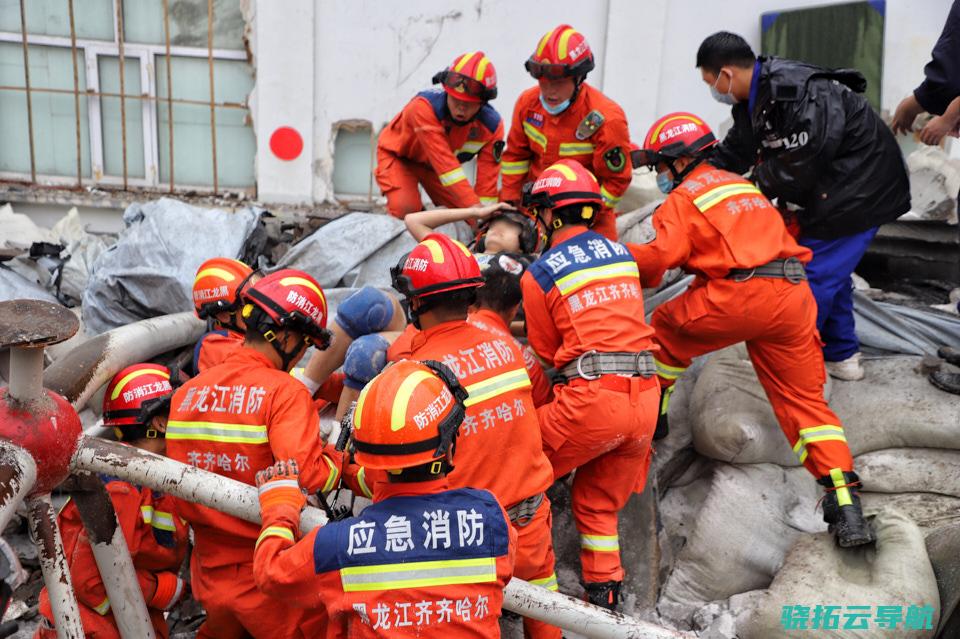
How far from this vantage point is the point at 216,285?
3.86 metres

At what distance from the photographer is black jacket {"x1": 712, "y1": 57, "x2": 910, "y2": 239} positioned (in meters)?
3.77

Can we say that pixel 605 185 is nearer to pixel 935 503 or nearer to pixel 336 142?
pixel 935 503

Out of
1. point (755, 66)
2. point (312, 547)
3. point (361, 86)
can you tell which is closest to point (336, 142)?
point (361, 86)

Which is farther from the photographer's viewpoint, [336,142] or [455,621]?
[336,142]

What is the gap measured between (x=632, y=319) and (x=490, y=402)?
81 centimetres

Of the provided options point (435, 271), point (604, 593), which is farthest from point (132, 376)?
point (604, 593)

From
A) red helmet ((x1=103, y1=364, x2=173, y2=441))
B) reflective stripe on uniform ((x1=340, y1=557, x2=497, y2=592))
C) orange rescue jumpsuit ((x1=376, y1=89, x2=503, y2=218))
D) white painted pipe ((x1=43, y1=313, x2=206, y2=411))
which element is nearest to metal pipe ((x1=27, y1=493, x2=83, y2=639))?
reflective stripe on uniform ((x1=340, y1=557, x2=497, y2=592))

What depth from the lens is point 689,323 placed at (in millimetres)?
3730

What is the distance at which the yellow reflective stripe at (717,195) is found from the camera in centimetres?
367

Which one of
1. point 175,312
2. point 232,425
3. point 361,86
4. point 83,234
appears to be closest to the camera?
point 232,425

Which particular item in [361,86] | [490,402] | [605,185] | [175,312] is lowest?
[175,312]

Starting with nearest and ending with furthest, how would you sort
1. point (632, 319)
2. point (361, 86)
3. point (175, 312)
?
1. point (632, 319)
2. point (175, 312)
3. point (361, 86)

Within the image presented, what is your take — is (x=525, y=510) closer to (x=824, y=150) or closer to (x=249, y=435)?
(x=249, y=435)

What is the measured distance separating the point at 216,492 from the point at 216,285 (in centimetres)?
174
